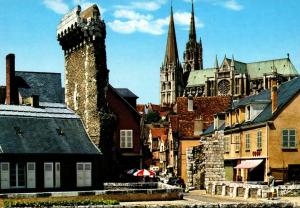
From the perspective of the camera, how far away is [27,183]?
35156 millimetres

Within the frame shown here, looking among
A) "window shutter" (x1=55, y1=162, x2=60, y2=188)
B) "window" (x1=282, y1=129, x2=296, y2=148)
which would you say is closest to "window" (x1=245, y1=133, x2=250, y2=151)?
"window" (x1=282, y1=129, x2=296, y2=148)

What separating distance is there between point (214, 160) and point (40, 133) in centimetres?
1346

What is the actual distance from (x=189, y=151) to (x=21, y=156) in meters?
18.2

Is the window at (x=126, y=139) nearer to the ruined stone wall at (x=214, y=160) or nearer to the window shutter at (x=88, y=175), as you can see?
the ruined stone wall at (x=214, y=160)

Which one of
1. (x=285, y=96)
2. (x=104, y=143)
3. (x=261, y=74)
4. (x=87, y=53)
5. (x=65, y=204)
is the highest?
(x=261, y=74)

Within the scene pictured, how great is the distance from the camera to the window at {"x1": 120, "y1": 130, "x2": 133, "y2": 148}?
5138 cm

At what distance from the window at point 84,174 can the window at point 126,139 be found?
13.9m

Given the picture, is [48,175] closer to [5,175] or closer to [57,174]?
[57,174]

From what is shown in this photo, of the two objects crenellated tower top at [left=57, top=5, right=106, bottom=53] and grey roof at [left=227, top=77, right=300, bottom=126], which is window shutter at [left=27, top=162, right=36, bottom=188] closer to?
crenellated tower top at [left=57, top=5, right=106, bottom=53]

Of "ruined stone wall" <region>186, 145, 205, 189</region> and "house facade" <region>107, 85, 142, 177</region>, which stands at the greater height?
"house facade" <region>107, 85, 142, 177</region>

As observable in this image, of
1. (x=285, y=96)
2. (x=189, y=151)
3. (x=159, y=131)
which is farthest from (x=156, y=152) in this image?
(x=285, y=96)

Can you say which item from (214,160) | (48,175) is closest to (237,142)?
(214,160)

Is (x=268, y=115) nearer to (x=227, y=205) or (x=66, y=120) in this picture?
(x=66, y=120)

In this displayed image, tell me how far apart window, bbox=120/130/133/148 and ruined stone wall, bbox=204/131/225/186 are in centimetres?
928
